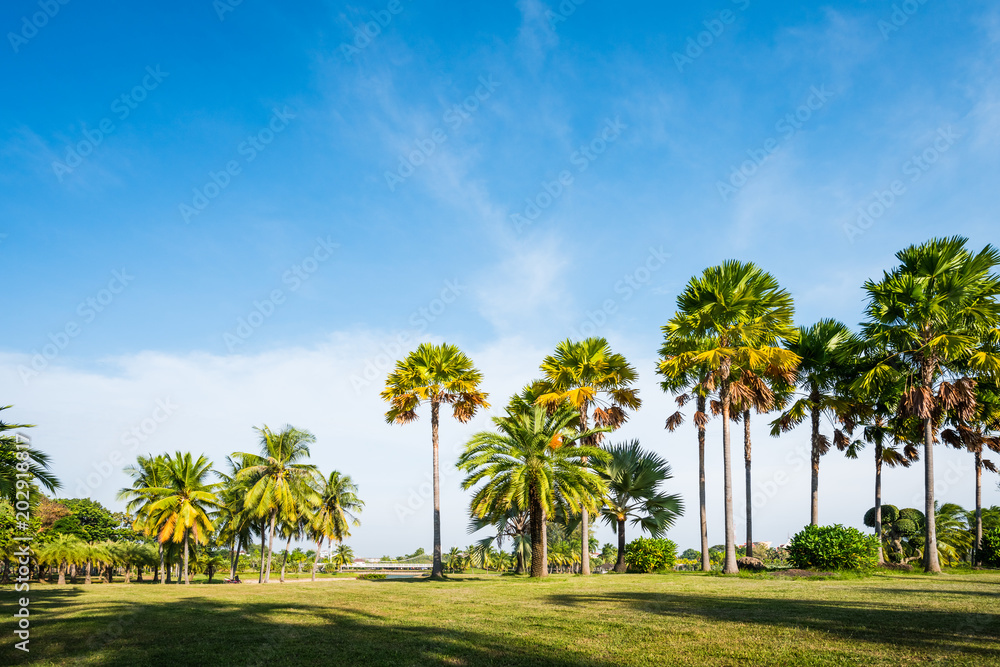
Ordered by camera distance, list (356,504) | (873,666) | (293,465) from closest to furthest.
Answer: (873,666)
(293,465)
(356,504)

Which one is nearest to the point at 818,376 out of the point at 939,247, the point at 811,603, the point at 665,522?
the point at 939,247

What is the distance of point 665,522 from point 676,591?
52.0ft

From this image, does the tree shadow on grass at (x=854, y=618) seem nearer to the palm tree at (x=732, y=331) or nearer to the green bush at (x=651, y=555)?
the palm tree at (x=732, y=331)

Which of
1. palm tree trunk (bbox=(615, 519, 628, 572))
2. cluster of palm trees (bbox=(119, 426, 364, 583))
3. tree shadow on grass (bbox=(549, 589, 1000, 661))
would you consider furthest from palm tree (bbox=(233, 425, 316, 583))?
tree shadow on grass (bbox=(549, 589, 1000, 661))

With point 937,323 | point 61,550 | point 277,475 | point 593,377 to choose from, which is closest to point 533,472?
point 593,377

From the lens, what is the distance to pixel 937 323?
24750 mm

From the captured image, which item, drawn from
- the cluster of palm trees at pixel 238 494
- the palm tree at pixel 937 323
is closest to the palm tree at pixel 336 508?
the cluster of palm trees at pixel 238 494

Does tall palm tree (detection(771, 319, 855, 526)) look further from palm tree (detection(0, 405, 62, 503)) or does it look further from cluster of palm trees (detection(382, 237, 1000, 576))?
palm tree (detection(0, 405, 62, 503))

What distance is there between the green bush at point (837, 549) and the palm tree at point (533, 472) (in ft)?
28.6

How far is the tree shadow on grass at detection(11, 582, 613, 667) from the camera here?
8.30m

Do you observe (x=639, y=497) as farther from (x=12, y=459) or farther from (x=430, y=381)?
(x=12, y=459)

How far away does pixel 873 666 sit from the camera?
712 cm

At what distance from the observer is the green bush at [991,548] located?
2611 centimetres

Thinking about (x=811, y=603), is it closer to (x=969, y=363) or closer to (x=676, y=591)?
(x=676, y=591)
